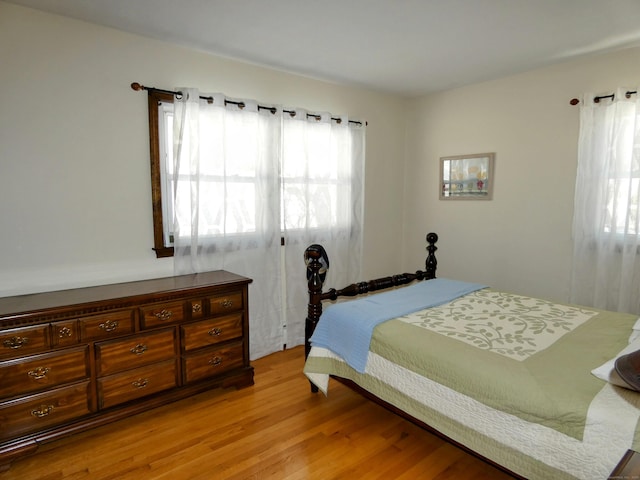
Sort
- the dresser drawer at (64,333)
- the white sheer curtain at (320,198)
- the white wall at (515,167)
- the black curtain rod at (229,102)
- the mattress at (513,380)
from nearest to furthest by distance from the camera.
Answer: the mattress at (513,380), the dresser drawer at (64,333), the black curtain rod at (229,102), the white wall at (515,167), the white sheer curtain at (320,198)

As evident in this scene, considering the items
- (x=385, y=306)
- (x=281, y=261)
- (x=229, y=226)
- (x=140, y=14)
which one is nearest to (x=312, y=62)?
(x=140, y=14)

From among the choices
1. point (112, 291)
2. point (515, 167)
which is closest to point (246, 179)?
point (112, 291)

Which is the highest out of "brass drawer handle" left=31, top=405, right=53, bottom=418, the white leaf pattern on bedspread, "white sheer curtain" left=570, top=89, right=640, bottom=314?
"white sheer curtain" left=570, top=89, right=640, bottom=314

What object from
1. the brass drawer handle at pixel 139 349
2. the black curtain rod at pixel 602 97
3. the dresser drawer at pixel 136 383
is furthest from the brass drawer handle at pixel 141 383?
the black curtain rod at pixel 602 97

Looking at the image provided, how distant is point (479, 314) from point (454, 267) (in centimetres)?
181

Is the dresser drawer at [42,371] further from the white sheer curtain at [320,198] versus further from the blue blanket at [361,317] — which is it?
the white sheer curtain at [320,198]

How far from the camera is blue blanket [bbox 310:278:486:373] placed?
86.6 inches

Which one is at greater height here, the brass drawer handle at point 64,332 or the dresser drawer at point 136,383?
the brass drawer handle at point 64,332

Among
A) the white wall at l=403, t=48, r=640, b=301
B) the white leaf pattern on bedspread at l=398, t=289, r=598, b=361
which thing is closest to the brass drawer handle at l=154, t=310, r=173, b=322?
the white leaf pattern on bedspread at l=398, t=289, r=598, b=361

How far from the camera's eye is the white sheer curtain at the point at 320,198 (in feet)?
11.3

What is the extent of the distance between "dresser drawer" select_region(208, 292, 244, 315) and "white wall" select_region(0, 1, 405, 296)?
542 mm

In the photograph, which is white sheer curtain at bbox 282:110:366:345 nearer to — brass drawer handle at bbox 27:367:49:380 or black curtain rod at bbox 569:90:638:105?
black curtain rod at bbox 569:90:638:105

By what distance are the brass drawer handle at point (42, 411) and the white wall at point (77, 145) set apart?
0.75 metres

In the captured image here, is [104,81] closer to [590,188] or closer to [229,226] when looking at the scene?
[229,226]
